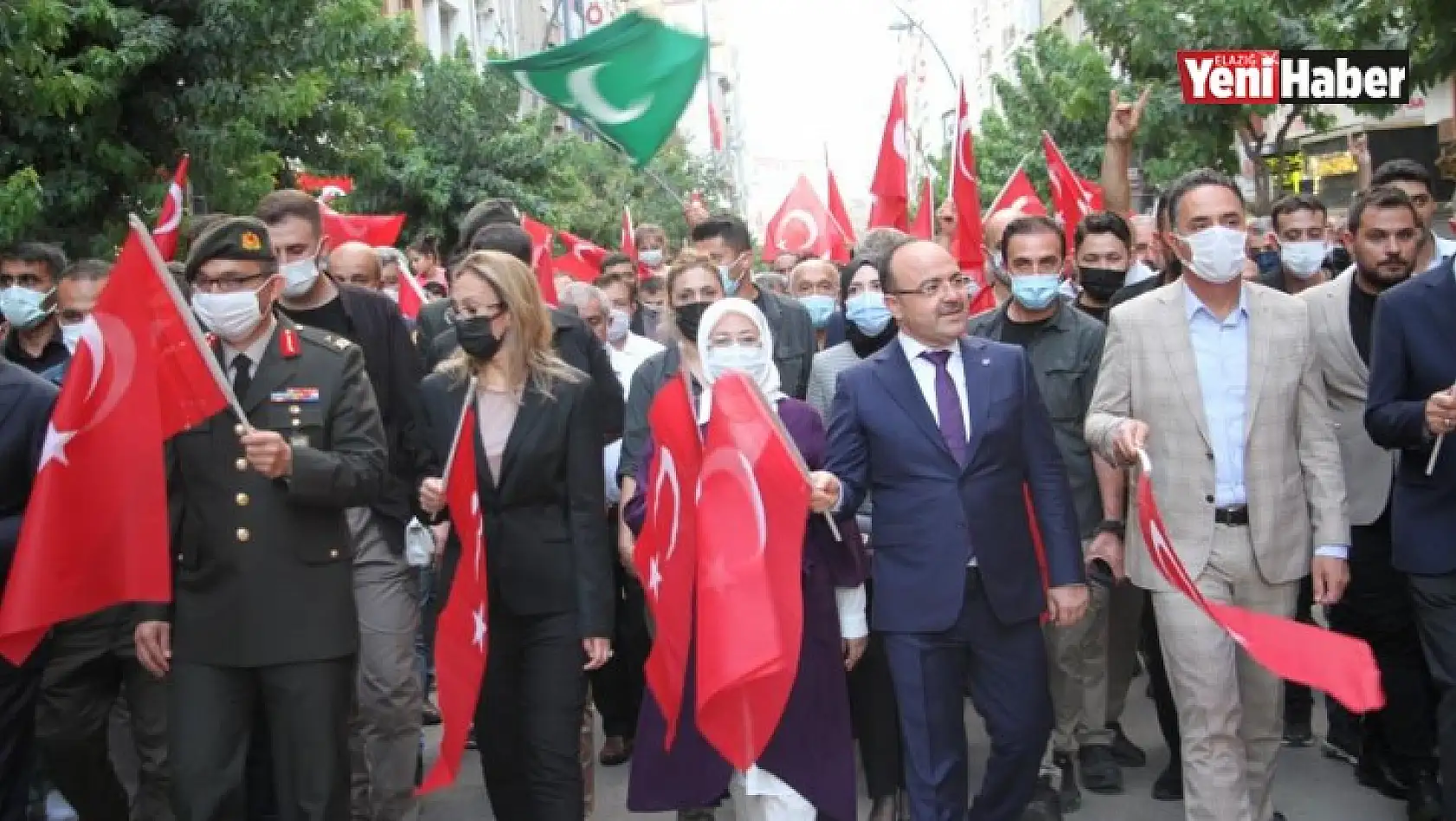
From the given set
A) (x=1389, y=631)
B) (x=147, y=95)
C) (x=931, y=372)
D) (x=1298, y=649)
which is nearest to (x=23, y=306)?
(x=147, y=95)

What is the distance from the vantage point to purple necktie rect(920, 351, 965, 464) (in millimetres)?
5961

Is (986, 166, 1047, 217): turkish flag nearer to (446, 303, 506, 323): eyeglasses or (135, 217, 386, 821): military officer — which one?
(446, 303, 506, 323): eyeglasses

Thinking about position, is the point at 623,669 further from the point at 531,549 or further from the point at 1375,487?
the point at 1375,487

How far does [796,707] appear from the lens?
5.80m

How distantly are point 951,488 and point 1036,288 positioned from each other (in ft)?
5.68

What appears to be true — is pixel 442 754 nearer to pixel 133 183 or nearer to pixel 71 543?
pixel 71 543

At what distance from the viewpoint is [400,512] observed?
686 centimetres

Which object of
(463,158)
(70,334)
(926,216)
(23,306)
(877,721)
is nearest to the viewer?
(877,721)

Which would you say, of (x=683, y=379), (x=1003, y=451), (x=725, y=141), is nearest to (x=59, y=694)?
(x=683, y=379)

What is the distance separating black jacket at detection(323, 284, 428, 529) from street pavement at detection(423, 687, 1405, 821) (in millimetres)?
1578

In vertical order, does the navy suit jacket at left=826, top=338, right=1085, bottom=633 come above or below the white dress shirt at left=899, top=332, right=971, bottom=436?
below

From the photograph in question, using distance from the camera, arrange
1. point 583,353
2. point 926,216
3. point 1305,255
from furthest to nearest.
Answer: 1. point 926,216
2. point 1305,255
3. point 583,353

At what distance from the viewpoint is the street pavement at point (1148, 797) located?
7.07 meters

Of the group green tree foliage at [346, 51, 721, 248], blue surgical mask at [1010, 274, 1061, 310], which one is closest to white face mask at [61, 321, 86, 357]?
blue surgical mask at [1010, 274, 1061, 310]
